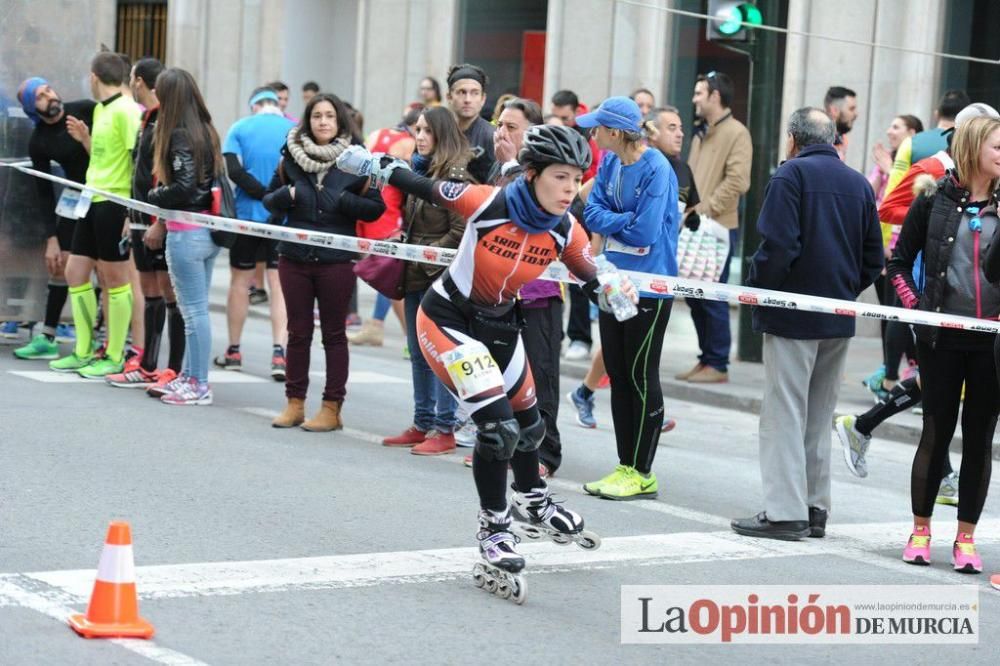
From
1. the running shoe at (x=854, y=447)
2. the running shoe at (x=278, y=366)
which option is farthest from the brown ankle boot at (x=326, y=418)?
the running shoe at (x=854, y=447)

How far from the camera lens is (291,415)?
9922 mm

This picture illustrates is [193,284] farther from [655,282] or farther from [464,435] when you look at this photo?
[655,282]

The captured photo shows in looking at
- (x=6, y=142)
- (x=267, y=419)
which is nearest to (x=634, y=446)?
(x=267, y=419)

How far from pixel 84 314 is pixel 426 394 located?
3109 mm

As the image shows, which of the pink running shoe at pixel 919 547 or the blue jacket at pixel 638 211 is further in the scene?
the blue jacket at pixel 638 211

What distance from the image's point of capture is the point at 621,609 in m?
6.18

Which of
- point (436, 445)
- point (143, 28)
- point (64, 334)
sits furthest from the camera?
point (143, 28)

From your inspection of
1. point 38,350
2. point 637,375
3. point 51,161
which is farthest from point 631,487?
point 51,161

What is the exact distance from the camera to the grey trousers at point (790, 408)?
24.9ft

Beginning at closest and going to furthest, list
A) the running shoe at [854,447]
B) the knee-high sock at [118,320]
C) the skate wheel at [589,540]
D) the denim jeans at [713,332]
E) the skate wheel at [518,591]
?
the skate wheel at [518,591]
the skate wheel at [589,540]
the running shoe at [854,447]
the knee-high sock at [118,320]
the denim jeans at [713,332]

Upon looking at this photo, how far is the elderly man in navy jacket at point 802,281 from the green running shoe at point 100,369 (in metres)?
5.17

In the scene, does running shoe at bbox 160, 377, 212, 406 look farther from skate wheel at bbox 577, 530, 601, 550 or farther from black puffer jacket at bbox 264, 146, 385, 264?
skate wheel at bbox 577, 530, 601, 550

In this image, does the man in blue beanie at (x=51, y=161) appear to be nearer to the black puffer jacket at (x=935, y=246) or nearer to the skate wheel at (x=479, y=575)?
the skate wheel at (x=479, y=575)

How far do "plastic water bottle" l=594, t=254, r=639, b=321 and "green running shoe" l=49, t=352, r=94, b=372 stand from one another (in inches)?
230
